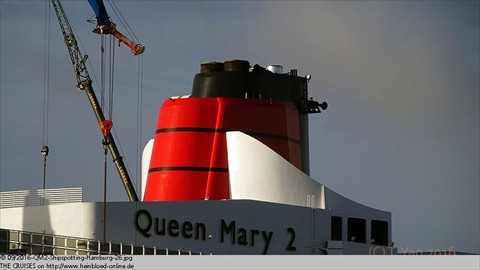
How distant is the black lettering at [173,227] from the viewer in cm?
5903

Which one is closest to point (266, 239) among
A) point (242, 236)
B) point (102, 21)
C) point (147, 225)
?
point (242, 236)

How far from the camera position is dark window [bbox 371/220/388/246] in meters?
68.3

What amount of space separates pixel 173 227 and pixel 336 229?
10.3m

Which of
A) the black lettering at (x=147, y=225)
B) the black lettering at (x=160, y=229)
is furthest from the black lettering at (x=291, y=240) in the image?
the black lettering at (x=147, y=225)

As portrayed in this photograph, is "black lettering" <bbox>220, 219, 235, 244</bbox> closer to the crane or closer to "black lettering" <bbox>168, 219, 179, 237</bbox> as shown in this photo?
"black lettering" <bbox>168, 219, 179, 237</bbox>

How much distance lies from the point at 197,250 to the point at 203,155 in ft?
22.8

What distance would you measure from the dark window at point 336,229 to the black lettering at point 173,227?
984 cm

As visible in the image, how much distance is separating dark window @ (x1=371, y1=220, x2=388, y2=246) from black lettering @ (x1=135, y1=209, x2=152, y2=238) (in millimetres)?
13712

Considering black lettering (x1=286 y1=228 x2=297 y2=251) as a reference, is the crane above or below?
above

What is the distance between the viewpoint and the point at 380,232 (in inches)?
2697

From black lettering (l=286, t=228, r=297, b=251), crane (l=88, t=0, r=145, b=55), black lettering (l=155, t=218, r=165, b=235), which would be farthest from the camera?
crane (l=88, t=0, r=145, b=55)

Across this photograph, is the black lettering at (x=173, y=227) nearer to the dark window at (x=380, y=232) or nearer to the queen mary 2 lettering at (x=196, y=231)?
the queen mary 2 lettering at (x=196, y=231)

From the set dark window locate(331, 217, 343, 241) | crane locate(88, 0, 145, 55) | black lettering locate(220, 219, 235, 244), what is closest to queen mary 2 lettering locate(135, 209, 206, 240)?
black lettering locate(220, 219, 235, 244)

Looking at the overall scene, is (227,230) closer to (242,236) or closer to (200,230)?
(242,236)
